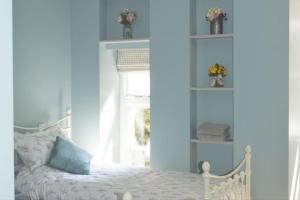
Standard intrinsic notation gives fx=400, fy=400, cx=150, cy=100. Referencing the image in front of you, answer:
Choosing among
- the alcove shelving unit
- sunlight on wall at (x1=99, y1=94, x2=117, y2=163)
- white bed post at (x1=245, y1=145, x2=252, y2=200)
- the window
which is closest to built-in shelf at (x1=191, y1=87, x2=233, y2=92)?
the alcove shelving unit

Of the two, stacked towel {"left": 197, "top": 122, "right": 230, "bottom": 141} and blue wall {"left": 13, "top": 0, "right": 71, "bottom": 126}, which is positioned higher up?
blue wall {"left": 13, "top": 0, "right": 71, "bottom": 126}

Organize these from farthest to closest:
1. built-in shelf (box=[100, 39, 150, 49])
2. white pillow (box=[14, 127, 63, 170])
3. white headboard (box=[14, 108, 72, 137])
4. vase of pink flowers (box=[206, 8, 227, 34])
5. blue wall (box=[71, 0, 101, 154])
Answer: blue wall (box=[71, 0, 101, 154]), built-in shelf (box=[100, 39, 150, 49]), white headboard (box=[14, 108, 72, 137]), vase of pink flowers (box=[206, 8, 227, 34]), white pillow (box=[14, 127, 63, 170])

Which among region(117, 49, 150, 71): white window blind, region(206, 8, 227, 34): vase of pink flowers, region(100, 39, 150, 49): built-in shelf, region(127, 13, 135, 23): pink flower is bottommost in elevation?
region(117, 49, 150, 71): white window blind

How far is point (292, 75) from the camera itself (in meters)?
3.46

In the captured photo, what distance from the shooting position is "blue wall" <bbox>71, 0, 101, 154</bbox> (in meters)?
4.27

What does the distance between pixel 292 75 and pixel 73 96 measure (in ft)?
7.44

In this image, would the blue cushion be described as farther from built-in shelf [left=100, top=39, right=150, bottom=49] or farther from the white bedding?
built-in shelf [left=100, top=39, right=150, bottom=49]

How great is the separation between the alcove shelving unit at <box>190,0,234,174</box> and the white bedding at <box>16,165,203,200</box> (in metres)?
0.47

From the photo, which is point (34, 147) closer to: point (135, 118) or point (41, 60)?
point (41, 60)

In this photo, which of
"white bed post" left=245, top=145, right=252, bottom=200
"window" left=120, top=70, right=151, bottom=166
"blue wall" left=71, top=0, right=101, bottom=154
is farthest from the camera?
"window" left=120, top=70, right=151, bottom=166

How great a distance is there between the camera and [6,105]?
93 cm

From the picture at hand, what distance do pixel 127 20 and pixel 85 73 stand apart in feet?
2.40

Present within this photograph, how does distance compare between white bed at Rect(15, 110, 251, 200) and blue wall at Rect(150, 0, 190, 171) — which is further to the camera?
blue wall at Rect(150, 0, 190, 171)

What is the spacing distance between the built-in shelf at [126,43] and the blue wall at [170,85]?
0.79ft
